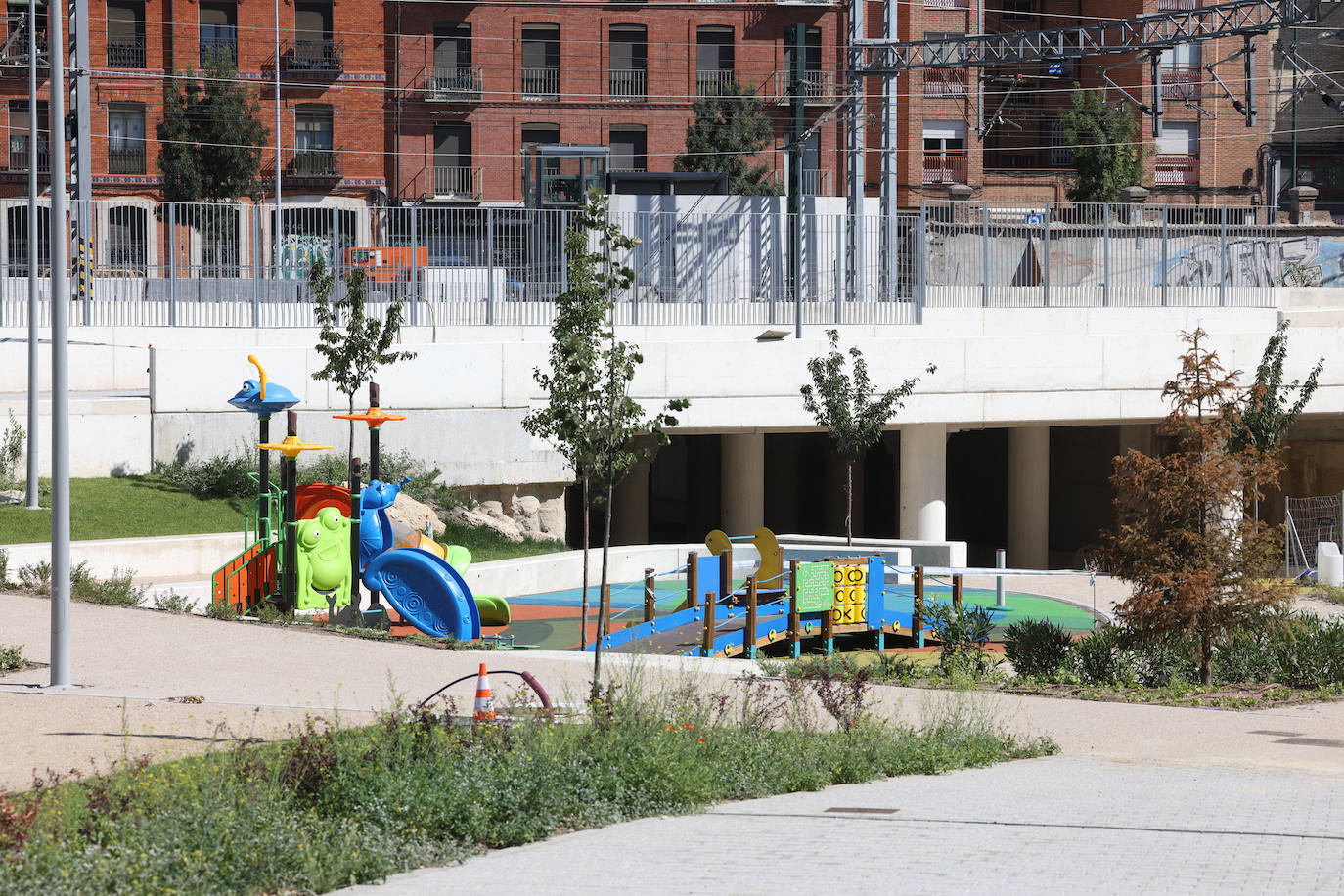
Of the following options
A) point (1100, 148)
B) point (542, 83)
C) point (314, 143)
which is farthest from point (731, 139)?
A: point (314, 143)

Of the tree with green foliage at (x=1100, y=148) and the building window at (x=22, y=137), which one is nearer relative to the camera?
the tree with green foliage at (x=1100, y=148)

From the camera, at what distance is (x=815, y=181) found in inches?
2188

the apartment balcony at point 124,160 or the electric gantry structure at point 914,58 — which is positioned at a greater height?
the apartment balcony at point 124,160

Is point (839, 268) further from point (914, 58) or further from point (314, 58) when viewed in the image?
point (314, 58)

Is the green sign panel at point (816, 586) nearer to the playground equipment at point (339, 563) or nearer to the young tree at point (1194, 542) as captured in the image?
the playground equipment at point (339, 563)

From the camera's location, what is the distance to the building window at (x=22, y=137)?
183 feet

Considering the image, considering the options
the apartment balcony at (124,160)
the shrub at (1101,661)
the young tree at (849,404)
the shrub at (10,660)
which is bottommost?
the shrub at (1101,661)

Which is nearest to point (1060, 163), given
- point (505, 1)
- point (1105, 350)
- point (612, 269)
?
point (505, 1)

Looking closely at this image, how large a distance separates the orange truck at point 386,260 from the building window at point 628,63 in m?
30.1

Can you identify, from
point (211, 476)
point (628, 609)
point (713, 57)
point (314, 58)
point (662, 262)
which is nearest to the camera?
point (628, 609)

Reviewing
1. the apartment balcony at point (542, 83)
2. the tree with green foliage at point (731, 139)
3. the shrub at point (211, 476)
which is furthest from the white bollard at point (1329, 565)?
the apartment balcony at point (542, 83)

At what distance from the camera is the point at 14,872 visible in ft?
23.9

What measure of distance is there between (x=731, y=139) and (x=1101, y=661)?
42289 mm

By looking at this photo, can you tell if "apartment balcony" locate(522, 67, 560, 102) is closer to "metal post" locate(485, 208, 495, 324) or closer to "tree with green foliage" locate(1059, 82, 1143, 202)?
Answer: "tree with green foliage" locate(1059, 82, 1143, 202)
